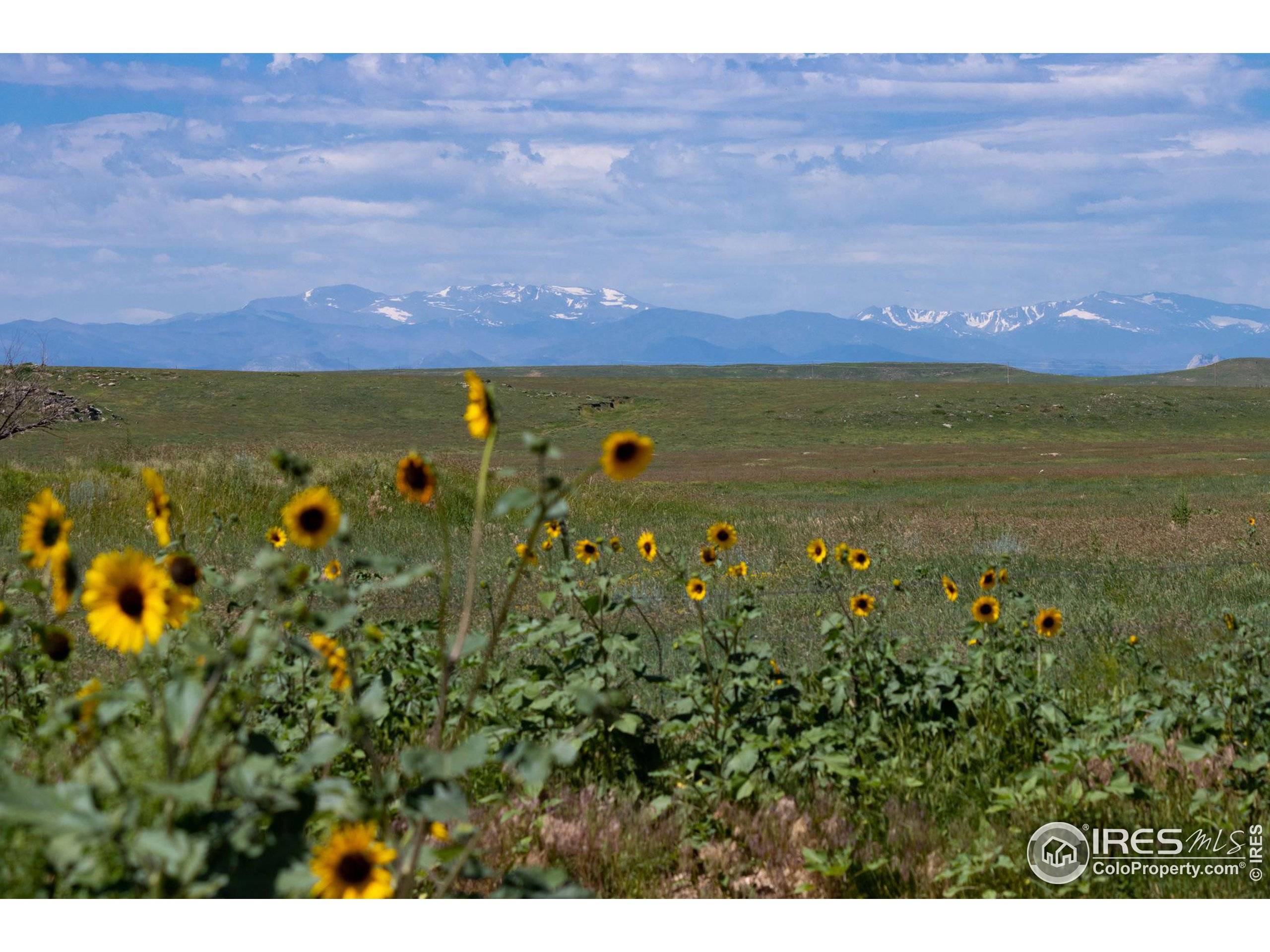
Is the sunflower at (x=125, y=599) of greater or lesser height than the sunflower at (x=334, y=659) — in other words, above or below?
above

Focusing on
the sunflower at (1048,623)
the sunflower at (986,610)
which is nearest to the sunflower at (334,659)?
the sunflower at (986,610)

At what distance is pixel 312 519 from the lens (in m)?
2.22

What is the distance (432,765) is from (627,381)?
120 m

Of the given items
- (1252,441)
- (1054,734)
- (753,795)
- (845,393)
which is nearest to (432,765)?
(753,795)

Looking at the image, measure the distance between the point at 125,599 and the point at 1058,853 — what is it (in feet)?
9.56

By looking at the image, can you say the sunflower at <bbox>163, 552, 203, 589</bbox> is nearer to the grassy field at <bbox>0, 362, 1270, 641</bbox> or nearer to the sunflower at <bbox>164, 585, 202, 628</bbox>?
the sunflower at <bbox>164, 585, 202, 628</bbox>

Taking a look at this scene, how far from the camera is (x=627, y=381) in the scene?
12169 centimetres

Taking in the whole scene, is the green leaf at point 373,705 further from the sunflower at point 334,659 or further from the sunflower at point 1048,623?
the sunflower at point 1048,623

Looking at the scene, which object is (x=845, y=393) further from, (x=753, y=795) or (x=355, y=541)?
(x=753, y=795)

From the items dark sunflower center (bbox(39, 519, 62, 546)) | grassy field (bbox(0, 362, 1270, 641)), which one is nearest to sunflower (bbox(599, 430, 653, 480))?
dark sunflower center (bbox(39, 519, 62, 546))

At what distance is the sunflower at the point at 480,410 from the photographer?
7.06ft

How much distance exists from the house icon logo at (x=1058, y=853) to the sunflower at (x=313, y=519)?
97.6 inches

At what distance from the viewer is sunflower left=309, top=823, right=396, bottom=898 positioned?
1.84 m

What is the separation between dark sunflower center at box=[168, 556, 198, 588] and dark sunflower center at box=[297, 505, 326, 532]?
28 centimetres
